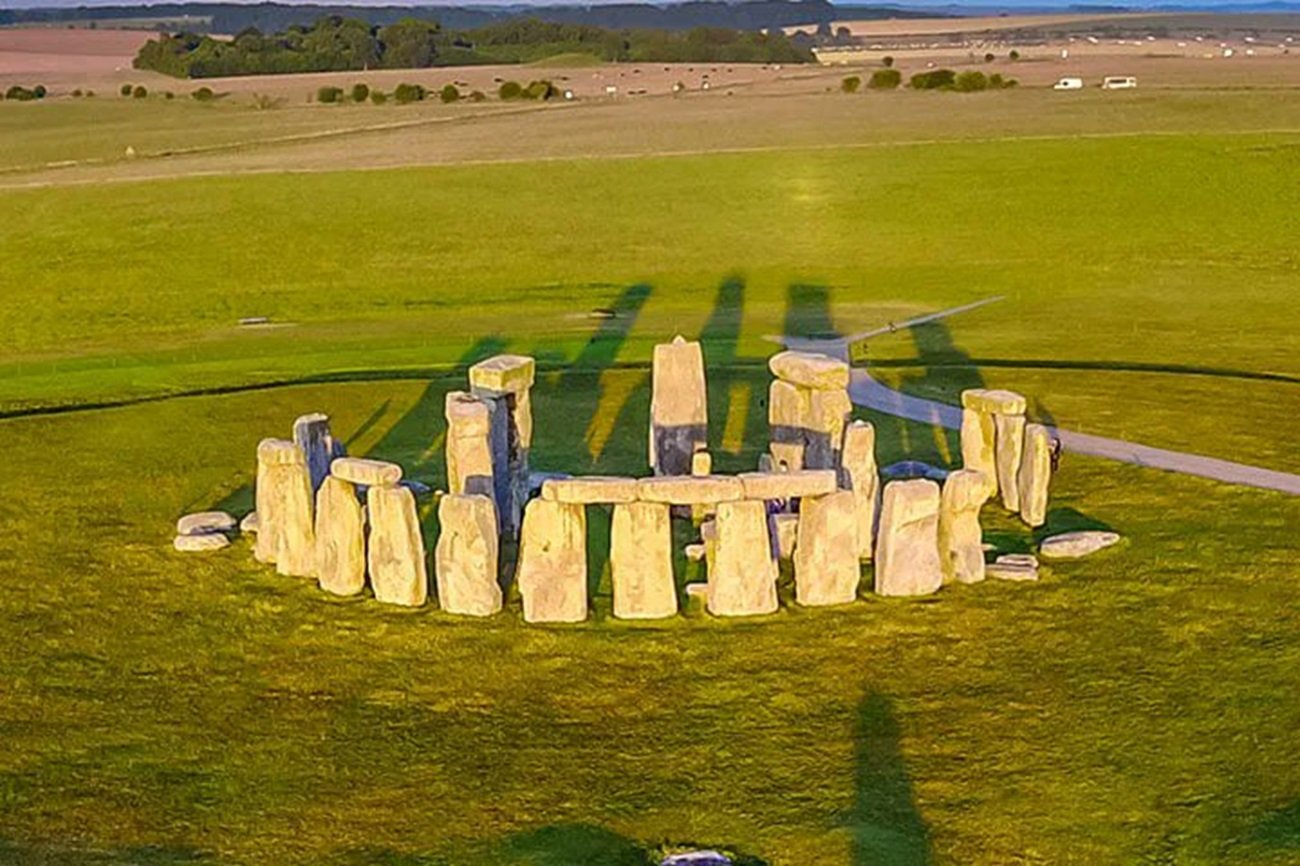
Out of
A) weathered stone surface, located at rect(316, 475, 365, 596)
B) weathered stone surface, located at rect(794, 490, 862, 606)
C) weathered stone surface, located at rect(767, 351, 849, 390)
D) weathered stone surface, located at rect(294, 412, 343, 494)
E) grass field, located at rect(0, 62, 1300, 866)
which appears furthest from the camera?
weathered stone surface, located at rect(294, 412, 343, 494)

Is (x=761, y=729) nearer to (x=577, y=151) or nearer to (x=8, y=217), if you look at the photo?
(x=8, y=217)

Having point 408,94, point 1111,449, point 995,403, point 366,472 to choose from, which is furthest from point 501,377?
point 408,94

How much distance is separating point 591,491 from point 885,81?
89604 millimetres

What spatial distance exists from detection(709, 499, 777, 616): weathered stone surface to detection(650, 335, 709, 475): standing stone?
4.00 meters

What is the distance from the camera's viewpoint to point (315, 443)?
1988cm

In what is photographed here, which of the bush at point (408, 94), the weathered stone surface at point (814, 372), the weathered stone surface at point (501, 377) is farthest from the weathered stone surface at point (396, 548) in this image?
the bush at point (408, 94)

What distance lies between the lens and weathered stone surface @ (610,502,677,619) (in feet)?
52.6

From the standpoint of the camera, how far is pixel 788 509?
18.9 meters

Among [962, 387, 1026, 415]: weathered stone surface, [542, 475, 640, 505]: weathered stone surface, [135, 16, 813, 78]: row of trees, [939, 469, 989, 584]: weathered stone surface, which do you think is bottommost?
[939, 469, 989, 584]: weathered stone surface

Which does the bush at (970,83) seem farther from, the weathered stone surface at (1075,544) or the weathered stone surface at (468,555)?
the weathered stone surface at (468,555)

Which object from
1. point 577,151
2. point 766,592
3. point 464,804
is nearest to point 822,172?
point 577,151

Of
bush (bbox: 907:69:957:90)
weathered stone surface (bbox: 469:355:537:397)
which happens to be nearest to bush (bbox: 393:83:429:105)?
bush (bbox: 907:69:957:90)

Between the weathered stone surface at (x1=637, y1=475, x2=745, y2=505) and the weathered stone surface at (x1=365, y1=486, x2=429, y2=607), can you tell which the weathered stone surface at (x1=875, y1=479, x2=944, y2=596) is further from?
the weathered stone surface at (x1=365, y1=486, x2=429, y2=607)

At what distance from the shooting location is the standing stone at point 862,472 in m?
18.3
